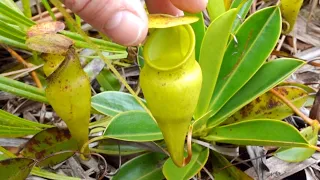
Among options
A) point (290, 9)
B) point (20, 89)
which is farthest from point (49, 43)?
point (290, 9)

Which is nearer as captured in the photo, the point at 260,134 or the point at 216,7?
the point at 260,134

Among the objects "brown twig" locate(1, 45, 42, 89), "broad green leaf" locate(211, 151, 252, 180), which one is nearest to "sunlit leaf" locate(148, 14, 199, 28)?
"broad green leaf" locate(211, 151, 252, 180)

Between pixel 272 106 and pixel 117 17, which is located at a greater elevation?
pixel 117 17

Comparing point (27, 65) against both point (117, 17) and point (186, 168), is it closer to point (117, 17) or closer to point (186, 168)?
point (186, 168)

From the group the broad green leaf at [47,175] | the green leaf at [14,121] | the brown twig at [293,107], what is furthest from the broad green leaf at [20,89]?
the brown twig at [293,107]

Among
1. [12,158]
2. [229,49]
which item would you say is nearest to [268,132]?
[229,49]

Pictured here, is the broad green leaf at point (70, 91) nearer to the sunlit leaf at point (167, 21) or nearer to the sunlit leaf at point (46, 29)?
the sunlit leaf at point (46, 29)

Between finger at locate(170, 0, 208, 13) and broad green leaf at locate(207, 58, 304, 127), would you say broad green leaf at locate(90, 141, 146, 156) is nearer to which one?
broad green leaf at locate(207, 58, 304, 127)

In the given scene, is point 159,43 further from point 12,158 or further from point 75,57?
point 12,158
